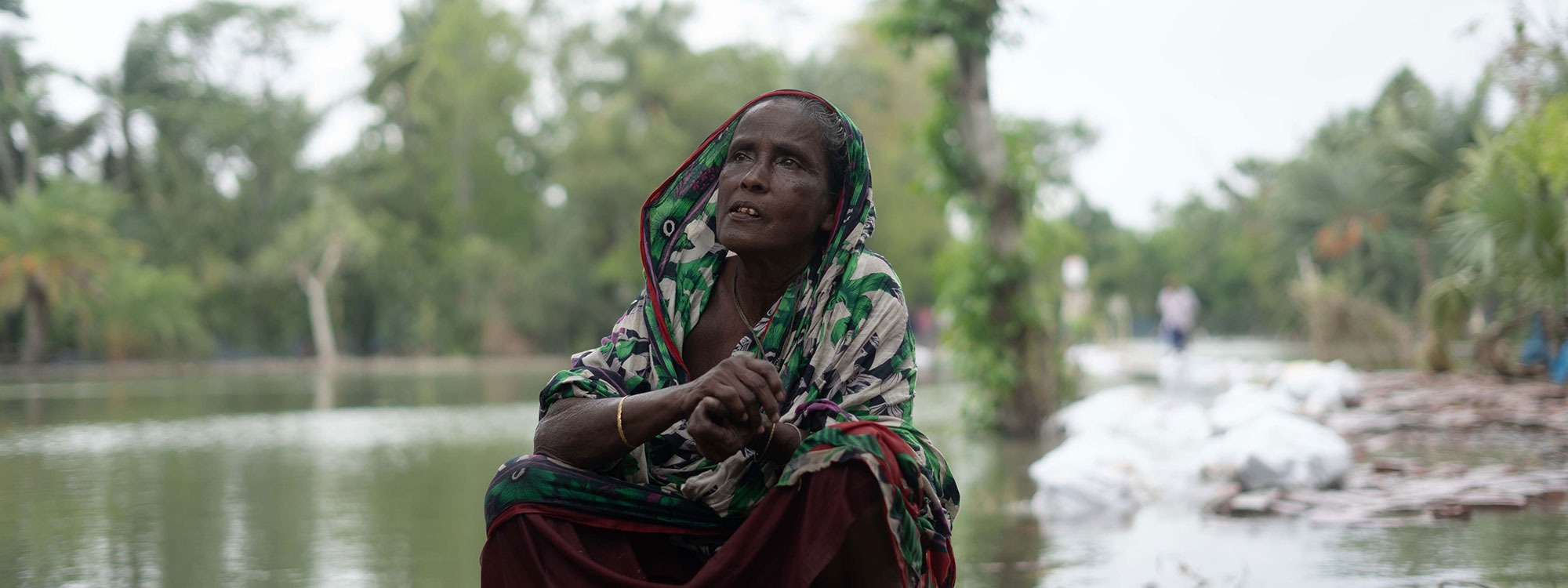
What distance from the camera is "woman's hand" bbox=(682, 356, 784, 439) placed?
188 centimetres

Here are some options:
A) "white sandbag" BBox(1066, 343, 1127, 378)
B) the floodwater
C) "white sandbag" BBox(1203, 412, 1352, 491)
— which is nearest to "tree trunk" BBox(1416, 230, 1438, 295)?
"white sandbag" BBox(1066, 343, 1127, 378)

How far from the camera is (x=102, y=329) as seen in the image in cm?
2448

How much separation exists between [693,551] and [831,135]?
0.82m

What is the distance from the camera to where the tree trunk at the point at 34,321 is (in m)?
20.2

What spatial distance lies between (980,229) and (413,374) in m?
17.9

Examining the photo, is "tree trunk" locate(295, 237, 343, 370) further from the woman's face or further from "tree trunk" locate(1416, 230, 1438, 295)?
the woman's face

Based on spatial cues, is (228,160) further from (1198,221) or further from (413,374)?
(1198,221)

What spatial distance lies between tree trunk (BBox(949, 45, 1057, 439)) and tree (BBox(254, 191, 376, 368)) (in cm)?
2488

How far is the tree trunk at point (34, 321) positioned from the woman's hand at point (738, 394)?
2168cm

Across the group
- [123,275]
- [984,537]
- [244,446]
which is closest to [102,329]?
[123,275]

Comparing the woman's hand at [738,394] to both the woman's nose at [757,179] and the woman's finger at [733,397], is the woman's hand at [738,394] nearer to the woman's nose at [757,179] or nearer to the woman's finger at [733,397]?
the woman's finger at [733,397]

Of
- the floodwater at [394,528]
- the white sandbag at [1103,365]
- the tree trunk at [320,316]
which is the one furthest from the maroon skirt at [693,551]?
the tree trunk at [320,316]

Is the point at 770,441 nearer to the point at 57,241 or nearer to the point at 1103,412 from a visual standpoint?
the point at 1103,412

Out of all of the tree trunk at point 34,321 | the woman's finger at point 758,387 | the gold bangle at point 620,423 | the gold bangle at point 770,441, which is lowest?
the gold bangle at point 770,441
